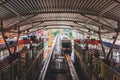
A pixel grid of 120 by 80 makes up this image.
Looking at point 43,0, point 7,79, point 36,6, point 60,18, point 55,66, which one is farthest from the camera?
point 55,66

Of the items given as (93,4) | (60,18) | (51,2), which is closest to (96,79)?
(93,4)

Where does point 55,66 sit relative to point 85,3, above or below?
below

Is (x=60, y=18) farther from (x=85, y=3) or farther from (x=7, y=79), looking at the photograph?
(x=7, y=79)

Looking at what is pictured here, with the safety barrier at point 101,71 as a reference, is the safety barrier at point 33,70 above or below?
below

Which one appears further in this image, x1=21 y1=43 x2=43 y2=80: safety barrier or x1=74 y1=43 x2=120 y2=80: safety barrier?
x1=21 y1=43 x2=43 y2=80: safety barrier

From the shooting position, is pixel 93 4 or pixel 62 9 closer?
pixel 93 4

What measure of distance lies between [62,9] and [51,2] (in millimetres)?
1280

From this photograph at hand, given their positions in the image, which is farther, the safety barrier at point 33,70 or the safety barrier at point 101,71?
the safety barrier at point 33,70

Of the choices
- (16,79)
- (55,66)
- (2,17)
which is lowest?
(55,66)

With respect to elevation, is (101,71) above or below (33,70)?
above

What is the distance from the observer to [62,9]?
10.0m

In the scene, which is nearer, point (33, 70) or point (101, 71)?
point (101, 71)

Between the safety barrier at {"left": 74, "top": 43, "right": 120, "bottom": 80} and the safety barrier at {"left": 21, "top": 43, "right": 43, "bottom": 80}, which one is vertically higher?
the safety barrier at {"left": 74, "top": 43, "right": 120, "bottom": 80}

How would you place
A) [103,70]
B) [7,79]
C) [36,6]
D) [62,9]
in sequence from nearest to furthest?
[7,79] → [103,70] → [36,6] → [62,9]
